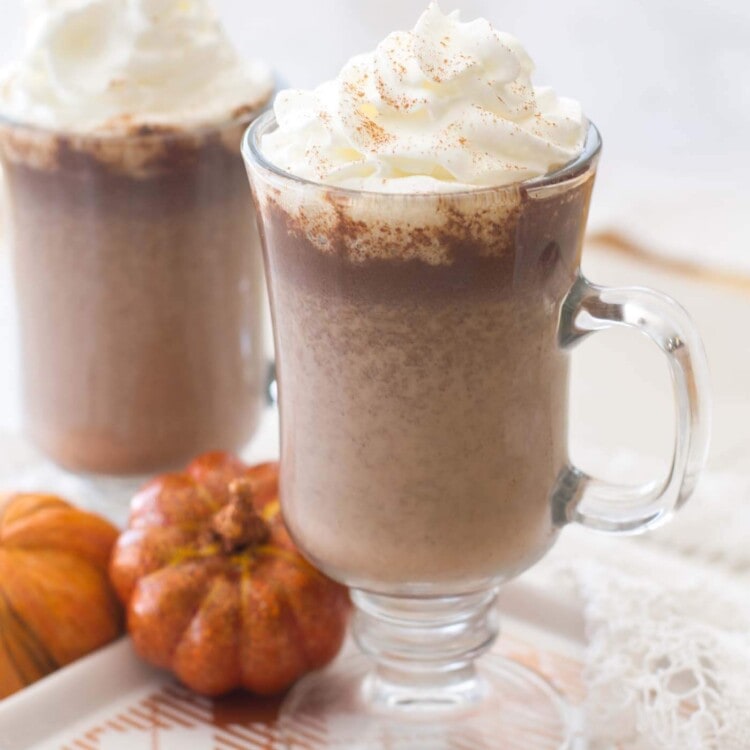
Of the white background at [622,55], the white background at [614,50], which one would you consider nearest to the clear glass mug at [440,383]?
the white background at [622,55]

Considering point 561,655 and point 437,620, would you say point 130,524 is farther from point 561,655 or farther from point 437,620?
point 561,655

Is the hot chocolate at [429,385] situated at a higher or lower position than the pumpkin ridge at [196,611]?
higher

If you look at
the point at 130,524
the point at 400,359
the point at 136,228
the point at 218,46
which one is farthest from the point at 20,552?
the point at 218,46

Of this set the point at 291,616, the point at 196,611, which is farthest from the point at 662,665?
the point at 196,611

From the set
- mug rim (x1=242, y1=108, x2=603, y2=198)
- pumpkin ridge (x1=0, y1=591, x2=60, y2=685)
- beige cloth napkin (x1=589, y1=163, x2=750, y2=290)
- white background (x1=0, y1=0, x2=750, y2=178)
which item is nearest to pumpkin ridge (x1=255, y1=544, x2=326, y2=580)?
Answer: pumpkin ridge (x1=0, y1=591, x2=60, y2=685)

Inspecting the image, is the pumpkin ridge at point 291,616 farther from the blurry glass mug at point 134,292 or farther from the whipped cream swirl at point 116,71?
the whipped cream swirl at point 116,71

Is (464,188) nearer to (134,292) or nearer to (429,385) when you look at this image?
(429,385)
